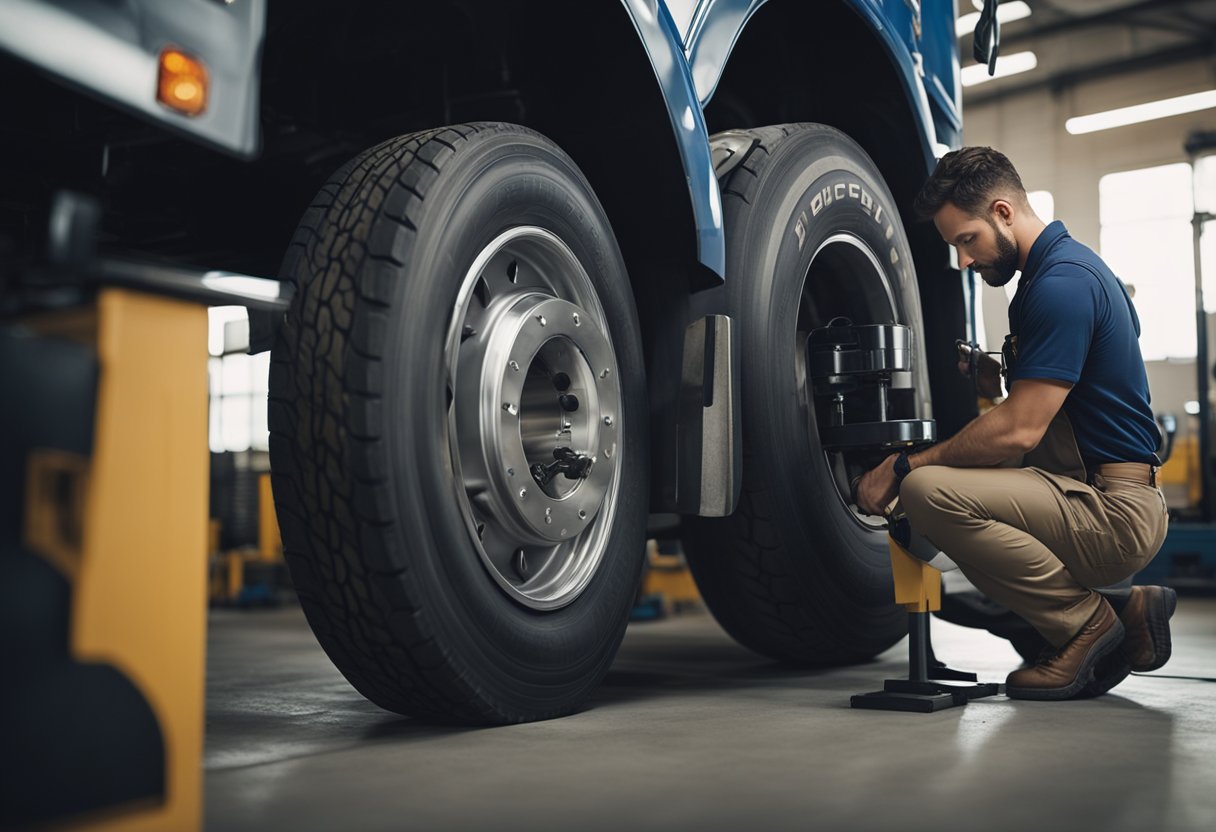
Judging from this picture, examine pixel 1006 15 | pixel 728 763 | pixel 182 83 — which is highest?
pixel 1006 15

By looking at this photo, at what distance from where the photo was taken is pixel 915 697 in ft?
6.76

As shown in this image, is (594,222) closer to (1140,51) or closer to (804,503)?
(804,503)

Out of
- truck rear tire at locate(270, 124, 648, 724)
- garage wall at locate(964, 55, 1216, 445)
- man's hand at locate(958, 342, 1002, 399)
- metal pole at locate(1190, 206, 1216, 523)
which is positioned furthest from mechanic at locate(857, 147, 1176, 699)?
garage wall at locate(964, 55, 1216, 445)

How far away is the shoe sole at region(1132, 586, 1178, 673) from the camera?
235cm

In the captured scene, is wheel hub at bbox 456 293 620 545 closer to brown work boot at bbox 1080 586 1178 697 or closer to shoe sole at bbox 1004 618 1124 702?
shoe sole at bbox 1004 618 1124 702

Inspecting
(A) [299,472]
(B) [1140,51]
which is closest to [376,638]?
(A) [299,472]

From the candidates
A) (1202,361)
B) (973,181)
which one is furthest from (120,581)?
(1202,361)

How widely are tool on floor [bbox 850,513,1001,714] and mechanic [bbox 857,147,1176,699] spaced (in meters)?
0.06

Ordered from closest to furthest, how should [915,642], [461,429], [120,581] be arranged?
[120,581], [461,429], [915,642]

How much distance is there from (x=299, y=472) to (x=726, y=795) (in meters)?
0.72

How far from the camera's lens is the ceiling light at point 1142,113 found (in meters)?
14.8

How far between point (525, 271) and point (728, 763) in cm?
88

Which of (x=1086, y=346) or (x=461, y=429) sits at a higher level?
(x=1086, y=346)

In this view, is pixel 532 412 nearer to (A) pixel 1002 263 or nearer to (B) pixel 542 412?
(B) pixel 542 412
